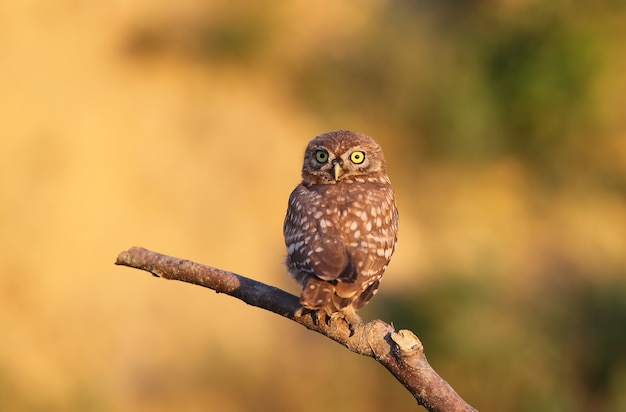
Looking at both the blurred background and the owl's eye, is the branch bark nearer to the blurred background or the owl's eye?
the owl's eye

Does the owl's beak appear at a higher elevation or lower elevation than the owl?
higher

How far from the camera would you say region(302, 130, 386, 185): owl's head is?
4449mm

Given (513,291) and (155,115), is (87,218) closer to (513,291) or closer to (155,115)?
(155,115)

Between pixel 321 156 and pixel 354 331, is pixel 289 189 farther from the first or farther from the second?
pixel 354 331

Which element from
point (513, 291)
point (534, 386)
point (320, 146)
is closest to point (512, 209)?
point (513, 291)

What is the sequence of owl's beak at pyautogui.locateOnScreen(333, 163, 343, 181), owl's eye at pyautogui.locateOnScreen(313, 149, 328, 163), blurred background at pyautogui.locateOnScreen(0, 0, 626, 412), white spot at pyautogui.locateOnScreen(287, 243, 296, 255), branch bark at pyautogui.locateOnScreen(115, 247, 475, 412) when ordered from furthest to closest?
blurred background at pyautogui.locateOnScreen(0, 0, 626, 412), owl's eye at pyautogui.locateOnScreen(313, 149, 328, 163), owl's beak at pyautogui.locateOnScreen(333, 163, 343, 181), white spot at pyautogui.locateOnScreen(287, 243, 296, 255), branch bark at pyautogui.locateOnScreen(115, 247, 475, 412)

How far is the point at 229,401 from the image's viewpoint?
944 centimetres

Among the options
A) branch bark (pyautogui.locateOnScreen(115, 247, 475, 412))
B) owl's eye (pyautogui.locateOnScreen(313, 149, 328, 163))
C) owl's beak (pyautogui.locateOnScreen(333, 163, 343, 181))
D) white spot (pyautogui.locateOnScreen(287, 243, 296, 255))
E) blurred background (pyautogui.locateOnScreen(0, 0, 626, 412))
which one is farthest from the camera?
blurred background (pyautogui.locateOnScreen(0, 0, 626, 412))

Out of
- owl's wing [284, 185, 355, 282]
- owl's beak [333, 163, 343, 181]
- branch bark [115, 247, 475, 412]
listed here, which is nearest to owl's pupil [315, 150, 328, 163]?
owl's beak [333, 163, 343, 181]

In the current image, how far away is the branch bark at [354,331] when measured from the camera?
3021 millimetres

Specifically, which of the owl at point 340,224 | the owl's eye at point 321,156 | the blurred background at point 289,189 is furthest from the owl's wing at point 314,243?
the blurred background at point 289,189

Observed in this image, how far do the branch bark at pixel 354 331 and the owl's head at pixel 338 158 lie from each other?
1032mm

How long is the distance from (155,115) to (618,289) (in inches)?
199

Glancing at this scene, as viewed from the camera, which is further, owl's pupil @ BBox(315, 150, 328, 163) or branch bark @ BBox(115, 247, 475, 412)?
owl's pupil @ BBox(315, 150, 328, 163)
